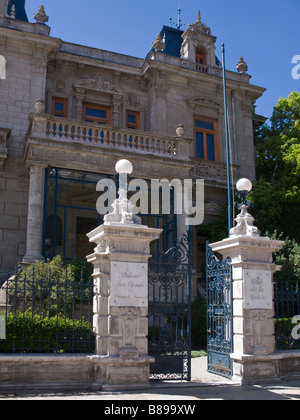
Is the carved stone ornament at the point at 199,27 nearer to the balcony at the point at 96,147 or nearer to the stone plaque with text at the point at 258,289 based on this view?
the balcony at the point at 96,147

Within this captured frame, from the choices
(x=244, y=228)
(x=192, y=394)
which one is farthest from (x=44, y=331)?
(x=244, y=228)

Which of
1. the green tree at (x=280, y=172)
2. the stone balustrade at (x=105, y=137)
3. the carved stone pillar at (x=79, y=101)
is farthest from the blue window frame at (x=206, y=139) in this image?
the carved stone pillar at (x=79, y=101)

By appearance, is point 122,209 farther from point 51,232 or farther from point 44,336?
point 51,232

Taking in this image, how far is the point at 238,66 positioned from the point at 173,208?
9.29 metres

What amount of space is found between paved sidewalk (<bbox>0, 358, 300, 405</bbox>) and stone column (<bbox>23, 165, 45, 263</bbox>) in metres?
6.82

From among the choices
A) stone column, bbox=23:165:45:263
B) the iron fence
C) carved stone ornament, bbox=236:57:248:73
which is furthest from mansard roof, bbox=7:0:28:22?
the iron fence

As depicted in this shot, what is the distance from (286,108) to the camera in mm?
21391

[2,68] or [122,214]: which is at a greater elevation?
[2,68]

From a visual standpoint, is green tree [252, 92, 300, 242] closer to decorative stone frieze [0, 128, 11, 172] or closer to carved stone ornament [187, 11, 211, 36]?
carved stone ornament [187, 11, 211, 36]

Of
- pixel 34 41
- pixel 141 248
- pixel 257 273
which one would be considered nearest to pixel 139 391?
pixel 141 248

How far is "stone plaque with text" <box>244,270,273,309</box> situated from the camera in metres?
8.37

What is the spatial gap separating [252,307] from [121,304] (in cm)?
254

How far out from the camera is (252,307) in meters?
8.34

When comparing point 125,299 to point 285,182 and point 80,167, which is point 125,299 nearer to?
point 80,167
